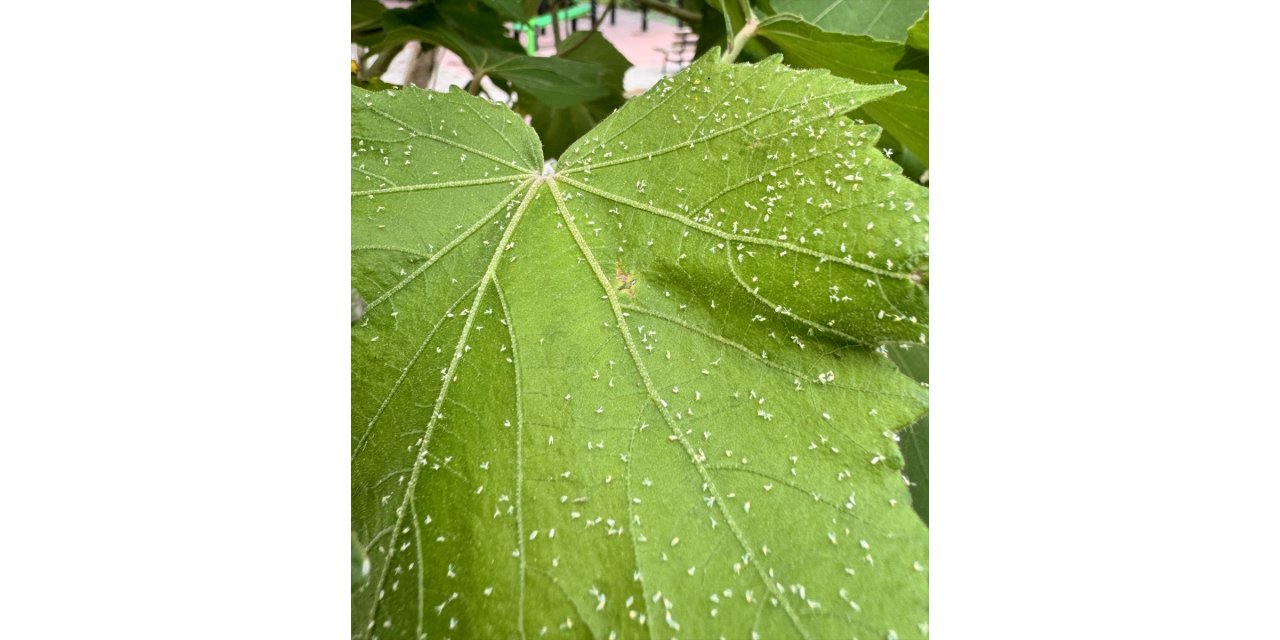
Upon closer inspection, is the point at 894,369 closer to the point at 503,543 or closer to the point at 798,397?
the point at 798,397

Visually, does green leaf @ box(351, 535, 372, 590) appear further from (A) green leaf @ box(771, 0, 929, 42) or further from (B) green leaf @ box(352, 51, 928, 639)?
(A) green leaf @ box(771, 0, 929, 42)

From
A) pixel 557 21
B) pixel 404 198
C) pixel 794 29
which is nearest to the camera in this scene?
pixel 404 198

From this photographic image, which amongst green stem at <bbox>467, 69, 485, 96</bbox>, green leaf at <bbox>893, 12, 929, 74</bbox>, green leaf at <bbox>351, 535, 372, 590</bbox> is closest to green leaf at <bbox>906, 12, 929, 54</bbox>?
green leaf at <bbox>893, 12, 929, 74</bbox>

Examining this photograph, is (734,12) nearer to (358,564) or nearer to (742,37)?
(742,37)

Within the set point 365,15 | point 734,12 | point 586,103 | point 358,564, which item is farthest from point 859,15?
point 358,564

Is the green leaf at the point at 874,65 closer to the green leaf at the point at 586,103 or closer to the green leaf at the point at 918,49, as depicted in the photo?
the green leaf at the point at 918,49

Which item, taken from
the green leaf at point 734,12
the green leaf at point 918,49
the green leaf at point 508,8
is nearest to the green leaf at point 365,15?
the green leaf at point 508,8
